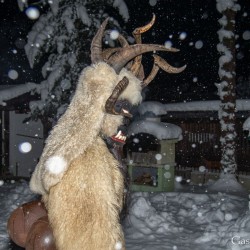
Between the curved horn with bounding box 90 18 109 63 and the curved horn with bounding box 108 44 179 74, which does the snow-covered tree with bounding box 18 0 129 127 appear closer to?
the curved horn with bounding box 90 18 109 63

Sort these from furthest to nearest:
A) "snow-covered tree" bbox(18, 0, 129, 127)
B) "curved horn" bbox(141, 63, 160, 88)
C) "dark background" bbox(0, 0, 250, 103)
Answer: "dark background" bbox(0, 0, 250, 103) < "snow-covered tree" bbox(18, 0, 129, 127) < "curved horn" bbox(141, 63, 160, 88)

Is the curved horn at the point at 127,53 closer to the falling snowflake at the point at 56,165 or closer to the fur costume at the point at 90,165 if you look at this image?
the fur costume at the point at 90,165

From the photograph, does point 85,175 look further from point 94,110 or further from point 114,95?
point 114,95

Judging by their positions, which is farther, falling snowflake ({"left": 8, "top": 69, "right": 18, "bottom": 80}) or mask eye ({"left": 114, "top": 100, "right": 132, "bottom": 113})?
falling snowflake ({"left": 8, "top": 69, "right": 18, "bottom": 80})

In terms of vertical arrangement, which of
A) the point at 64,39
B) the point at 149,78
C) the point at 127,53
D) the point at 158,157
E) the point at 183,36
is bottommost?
the point at 158,157

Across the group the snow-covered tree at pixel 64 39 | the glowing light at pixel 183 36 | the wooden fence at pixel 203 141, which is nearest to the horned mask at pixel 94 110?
the snow-covered tree at pixel 64 39

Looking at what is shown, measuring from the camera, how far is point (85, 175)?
7.83ft

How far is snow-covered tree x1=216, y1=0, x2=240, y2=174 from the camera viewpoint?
44.4 ft

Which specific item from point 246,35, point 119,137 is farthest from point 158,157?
point 246,35

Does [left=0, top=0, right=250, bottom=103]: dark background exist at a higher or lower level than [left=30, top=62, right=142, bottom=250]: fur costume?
higher

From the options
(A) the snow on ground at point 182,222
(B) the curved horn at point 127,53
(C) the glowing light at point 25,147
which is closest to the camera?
(B) the curved horn at point 127,53

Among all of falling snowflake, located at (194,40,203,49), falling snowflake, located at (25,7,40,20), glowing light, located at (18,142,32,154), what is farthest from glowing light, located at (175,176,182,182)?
falling snowflake, located at (194,40,203,49)

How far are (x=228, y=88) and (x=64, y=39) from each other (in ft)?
20.9

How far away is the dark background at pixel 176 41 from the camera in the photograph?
67.9 ft
